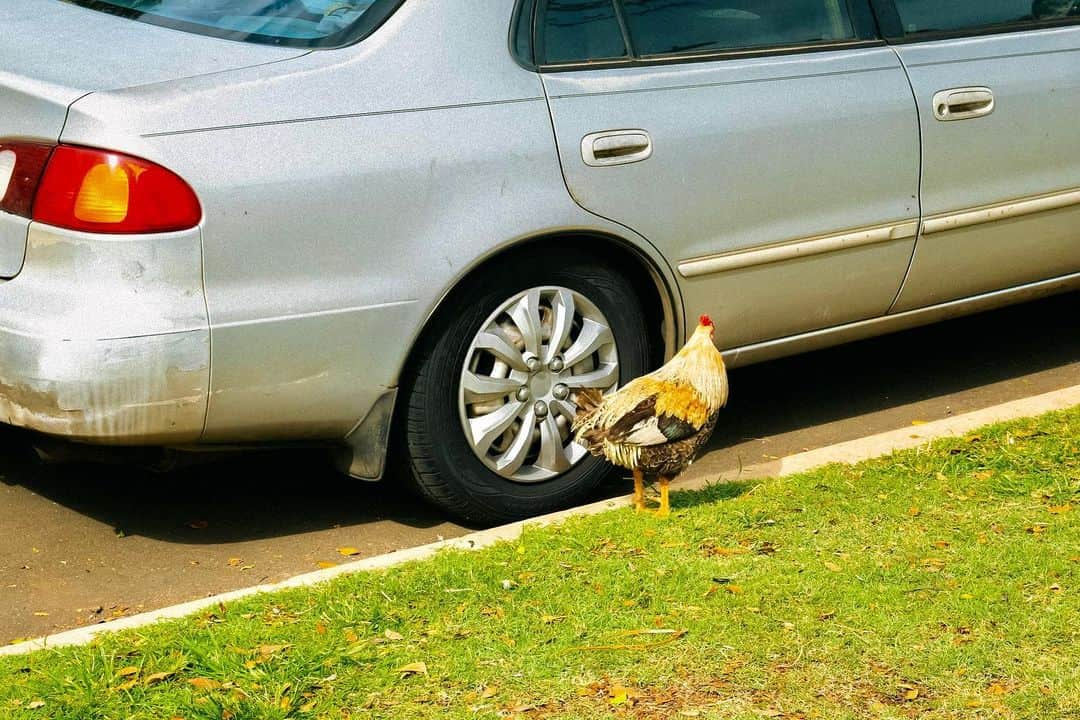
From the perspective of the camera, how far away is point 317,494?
4.76 metres

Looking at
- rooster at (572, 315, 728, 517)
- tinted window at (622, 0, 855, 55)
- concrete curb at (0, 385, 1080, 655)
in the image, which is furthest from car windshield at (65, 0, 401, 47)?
concrete curb at (0, 385, 1080, 655)

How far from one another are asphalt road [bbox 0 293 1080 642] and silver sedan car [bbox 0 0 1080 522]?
41cm

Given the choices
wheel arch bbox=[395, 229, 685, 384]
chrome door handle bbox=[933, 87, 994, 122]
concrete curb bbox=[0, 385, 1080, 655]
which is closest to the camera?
concrete curb bbox=[0, 385, 1080, 655]

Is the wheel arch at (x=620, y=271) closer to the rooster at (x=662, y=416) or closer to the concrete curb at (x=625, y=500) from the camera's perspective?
the rooster at (x=662, y=416)

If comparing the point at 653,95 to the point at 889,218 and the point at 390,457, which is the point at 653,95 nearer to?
the point at 889,218

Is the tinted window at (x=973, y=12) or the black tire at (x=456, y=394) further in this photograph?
the tinted window at (x=973, y=12)

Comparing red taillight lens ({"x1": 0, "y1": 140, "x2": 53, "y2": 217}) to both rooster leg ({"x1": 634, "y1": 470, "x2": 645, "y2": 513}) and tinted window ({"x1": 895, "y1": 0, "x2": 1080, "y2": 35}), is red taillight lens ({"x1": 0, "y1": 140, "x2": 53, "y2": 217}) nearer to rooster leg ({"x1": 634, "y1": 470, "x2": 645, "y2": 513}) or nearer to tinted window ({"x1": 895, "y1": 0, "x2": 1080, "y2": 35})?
rooster leg ({"x1": 634, "y1": 470, "x2": 645, "y2": 513})

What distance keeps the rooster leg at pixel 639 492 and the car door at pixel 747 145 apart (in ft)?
1.98

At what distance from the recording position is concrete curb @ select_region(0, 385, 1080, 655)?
3557mm

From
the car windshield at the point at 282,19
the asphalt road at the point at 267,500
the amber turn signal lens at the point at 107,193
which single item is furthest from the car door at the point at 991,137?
the amber turn signal lens at the point at 107,193

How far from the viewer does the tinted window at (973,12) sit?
500 centimetres

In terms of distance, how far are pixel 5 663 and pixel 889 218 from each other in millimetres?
3074

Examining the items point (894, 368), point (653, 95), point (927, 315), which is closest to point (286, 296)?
point (653, 95)

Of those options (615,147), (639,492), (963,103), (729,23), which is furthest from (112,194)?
(963,103)
